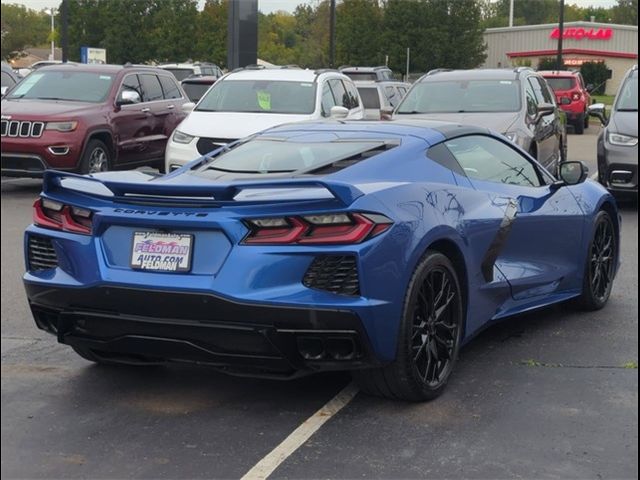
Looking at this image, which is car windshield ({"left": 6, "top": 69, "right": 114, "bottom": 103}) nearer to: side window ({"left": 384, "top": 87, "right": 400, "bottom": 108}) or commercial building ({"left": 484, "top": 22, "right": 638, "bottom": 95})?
side window ({"left": 384, "top": 87, "right": 400, "bottom": 108})

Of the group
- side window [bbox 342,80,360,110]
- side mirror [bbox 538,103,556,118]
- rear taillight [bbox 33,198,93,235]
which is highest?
side window [bbox 342,80,360,110]

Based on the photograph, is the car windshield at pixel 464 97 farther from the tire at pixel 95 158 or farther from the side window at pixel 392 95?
the side window at pixel 392 95

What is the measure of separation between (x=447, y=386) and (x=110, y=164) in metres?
9.63

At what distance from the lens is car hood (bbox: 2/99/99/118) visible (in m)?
13.2

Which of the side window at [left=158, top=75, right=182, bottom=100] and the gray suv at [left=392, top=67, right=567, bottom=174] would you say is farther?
the side window at [left=158, top=75, right=182, bottom=100]

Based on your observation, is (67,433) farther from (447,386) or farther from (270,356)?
(447,386)

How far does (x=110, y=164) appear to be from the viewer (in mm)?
14086

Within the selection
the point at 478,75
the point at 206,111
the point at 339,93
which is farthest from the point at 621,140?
the point at 206,111

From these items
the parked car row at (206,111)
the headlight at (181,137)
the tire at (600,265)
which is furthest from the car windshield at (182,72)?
the tire at (600,265)

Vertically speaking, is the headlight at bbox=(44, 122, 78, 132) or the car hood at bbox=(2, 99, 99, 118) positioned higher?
the car hood at bbox=(2, 99, 99, 118)

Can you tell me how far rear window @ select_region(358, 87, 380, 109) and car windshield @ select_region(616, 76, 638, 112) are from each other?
31.8ft

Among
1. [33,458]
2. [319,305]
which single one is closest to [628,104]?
[319,305]

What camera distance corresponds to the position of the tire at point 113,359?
514 centimetres

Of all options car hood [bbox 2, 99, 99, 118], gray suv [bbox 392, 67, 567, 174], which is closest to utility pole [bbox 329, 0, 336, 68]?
gray suv [bbox 392, 67, 567, 174]
